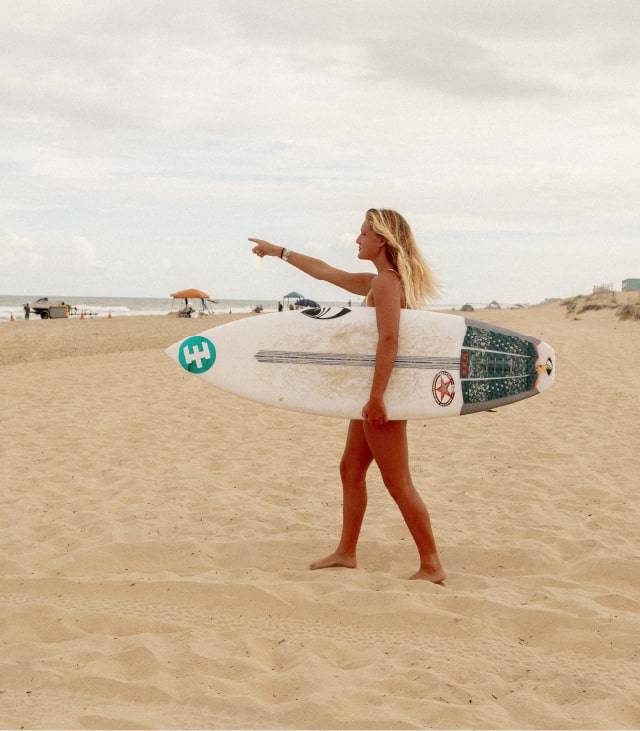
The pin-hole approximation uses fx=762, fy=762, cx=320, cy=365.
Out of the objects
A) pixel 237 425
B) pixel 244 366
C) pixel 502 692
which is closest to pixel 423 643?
pixel 502 692

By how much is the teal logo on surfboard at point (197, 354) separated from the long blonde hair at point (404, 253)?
134 cm

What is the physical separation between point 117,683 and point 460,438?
17.6 feet

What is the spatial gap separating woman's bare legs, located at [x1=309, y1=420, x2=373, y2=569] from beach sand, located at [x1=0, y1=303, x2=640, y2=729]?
13cm

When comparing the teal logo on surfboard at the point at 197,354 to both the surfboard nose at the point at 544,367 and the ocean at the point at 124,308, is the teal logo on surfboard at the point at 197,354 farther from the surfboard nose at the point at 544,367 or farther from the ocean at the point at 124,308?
the ocean at the point at 124,308

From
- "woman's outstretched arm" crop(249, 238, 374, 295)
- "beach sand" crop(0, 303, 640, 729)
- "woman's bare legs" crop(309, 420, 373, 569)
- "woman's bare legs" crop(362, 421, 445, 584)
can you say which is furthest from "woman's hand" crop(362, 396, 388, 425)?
"beach sand" crop(0, 303, 640, 729)

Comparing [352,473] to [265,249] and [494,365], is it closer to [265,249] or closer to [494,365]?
[494,365]

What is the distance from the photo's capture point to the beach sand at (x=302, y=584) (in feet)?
8.64

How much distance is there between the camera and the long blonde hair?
3572mm

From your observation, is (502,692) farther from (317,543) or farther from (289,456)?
(289,456)

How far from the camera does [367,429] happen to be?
12.0 ft

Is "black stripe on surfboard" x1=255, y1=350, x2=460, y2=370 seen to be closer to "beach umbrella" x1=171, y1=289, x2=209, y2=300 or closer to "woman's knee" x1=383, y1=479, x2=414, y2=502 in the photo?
"woman's knee" x1=383, y1=479, x2=414, y2=502

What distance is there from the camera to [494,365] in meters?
4.18

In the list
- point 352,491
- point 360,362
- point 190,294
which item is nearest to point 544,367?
point 360,362

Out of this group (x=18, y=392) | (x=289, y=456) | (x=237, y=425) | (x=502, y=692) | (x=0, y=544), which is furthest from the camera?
(x=18, y=392)
